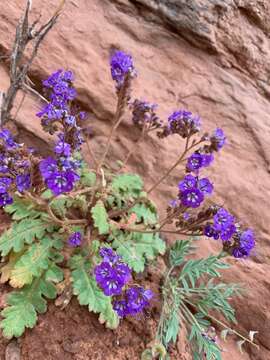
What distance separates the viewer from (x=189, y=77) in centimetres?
485

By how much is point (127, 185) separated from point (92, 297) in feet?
3.51

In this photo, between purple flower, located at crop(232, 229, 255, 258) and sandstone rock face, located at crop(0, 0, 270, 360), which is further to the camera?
sandstone rock face, located at crop(0, 0, 270, 360)

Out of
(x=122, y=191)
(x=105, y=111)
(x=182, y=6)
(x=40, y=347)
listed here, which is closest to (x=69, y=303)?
(x=40, y=347)

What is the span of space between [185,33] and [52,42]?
4.99ft

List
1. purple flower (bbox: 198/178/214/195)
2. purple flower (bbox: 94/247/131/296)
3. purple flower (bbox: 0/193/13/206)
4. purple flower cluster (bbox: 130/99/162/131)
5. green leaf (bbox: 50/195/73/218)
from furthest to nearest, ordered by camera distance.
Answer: purple flower cluster (bbox: 130/99/162/131) < green leaf (bbox: 50/195/73/218) < purple flower (bbox: 198/178/214/195) < purple flower (bbox: 0/193/13/206) < purple flower (bbox: 94/247/131/296)

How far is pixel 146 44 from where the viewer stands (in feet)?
16.1

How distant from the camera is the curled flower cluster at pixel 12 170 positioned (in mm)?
2574

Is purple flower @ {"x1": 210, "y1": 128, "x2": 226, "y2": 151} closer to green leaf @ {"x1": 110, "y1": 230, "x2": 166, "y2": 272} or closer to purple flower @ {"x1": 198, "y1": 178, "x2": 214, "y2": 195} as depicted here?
purple flower @ {"x1": 198, "y1": 178, "x2": 214, "y2": 195}

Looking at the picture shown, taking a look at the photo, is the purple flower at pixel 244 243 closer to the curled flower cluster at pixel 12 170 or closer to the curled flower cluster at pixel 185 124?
the curled flower cluster at pixel 185 124

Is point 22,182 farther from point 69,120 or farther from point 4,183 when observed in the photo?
point 69,120

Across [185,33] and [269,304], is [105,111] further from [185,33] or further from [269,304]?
[269,304]

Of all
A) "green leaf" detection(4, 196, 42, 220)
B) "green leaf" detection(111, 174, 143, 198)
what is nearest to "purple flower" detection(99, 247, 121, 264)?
"green leaf" detection(4, 196, 42, 220)

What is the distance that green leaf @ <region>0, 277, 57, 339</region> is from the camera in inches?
107

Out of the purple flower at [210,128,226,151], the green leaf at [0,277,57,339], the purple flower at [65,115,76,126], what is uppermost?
the purple flower at [210,128,226,151]
